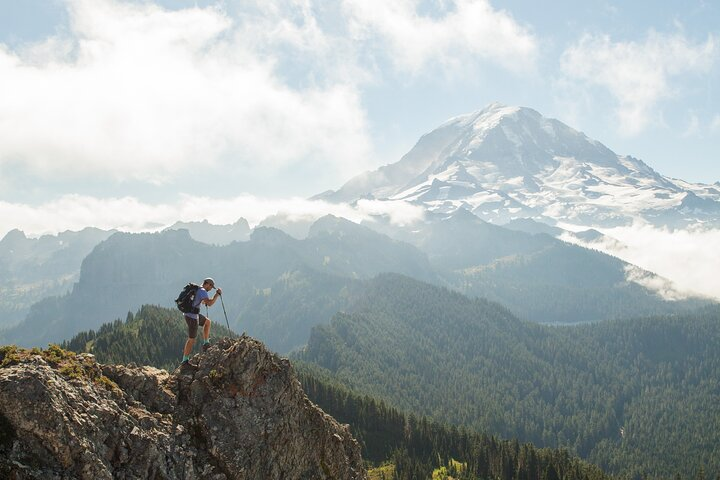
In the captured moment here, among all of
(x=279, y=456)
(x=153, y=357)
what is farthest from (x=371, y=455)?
(x=279, y=456)

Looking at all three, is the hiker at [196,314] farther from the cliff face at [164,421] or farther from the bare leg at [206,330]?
the cliff face at [164,421]

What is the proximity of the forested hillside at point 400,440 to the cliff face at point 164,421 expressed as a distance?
301ft

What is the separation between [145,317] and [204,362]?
579 ft

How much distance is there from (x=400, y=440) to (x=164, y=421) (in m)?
128

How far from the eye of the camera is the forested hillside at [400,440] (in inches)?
4857

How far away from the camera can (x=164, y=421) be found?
21.6 m

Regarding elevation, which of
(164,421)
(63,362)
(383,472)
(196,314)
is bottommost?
(383,472)

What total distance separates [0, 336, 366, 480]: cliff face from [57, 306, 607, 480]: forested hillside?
91.7 metres

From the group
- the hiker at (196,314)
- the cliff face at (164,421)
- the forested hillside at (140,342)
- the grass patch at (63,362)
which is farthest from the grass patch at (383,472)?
the grass patch at (63,362)

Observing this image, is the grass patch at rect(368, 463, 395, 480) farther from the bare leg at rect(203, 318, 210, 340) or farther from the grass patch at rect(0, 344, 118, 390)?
the grass patch at rect(0, 344, 118, 390)

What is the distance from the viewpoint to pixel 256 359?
25953mm

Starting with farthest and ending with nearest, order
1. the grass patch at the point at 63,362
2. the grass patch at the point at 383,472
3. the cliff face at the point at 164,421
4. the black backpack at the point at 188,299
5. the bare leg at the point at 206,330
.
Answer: the grass patch at the point at 383,472, the bare leg at the point at 206,330, the black backpack at the point at 188,299, the grass patch at the point at 63,362, the cliff face at the point at 164,421

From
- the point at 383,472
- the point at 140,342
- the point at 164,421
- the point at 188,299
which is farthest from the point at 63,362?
the point at 140,342

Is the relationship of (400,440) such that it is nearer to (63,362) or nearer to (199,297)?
(199,297)
